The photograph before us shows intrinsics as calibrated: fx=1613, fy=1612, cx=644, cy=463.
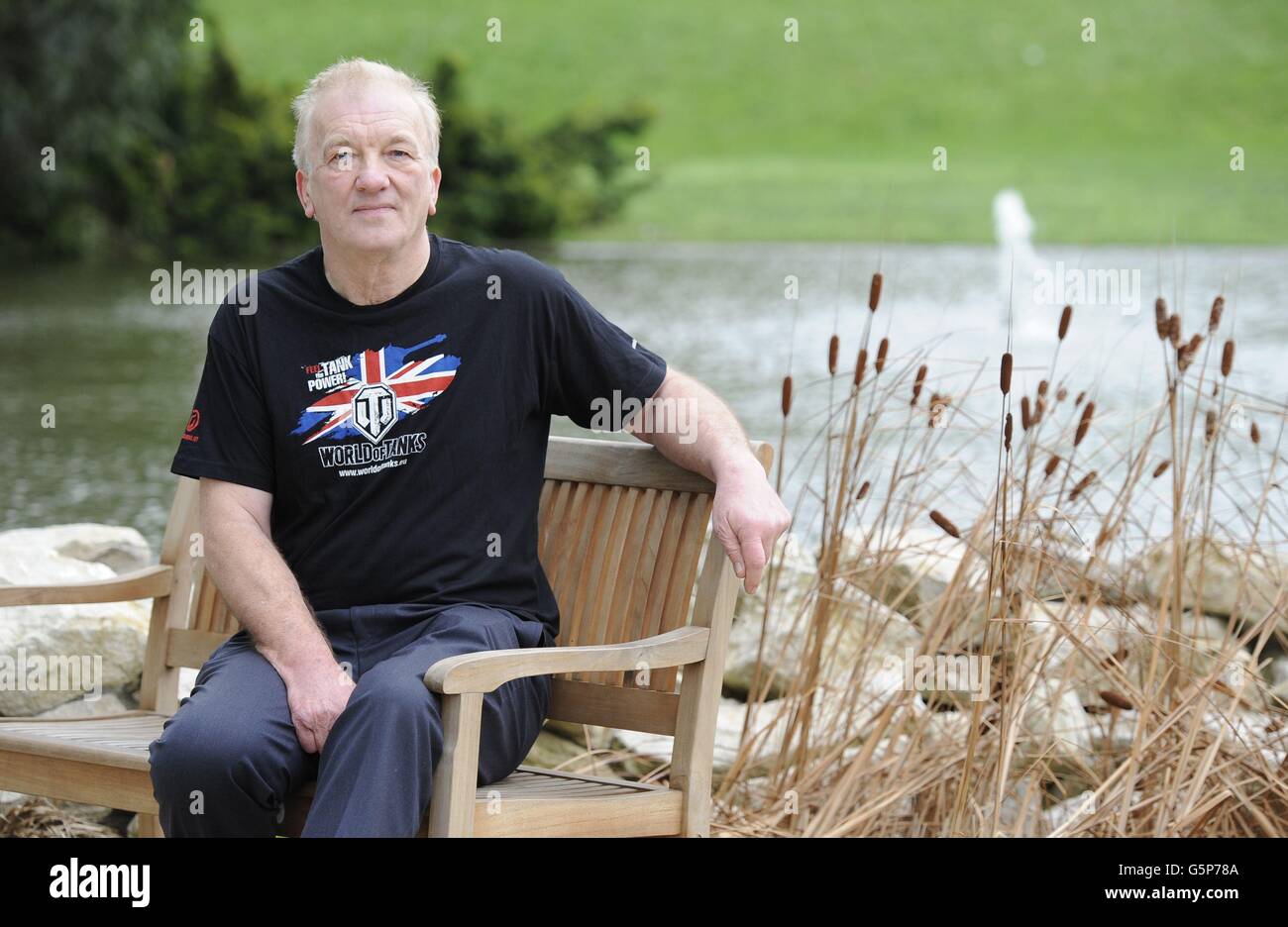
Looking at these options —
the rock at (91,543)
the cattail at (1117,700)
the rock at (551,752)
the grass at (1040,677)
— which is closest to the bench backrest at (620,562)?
the grass at (1040,677)

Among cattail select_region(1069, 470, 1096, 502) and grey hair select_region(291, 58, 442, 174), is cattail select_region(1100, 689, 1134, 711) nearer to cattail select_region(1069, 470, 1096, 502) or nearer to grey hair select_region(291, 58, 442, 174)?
cattail select_region(1069, 470, 1096, 502)

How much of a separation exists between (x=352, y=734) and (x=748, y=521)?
55cm

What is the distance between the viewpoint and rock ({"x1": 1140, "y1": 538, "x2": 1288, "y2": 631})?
8.43 ft

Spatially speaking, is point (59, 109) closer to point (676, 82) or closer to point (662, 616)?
point (662, 616)

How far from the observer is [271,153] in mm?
20656

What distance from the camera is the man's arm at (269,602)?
2010 millimetres

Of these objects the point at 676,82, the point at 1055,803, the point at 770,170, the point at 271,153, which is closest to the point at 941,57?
the point at 676,82

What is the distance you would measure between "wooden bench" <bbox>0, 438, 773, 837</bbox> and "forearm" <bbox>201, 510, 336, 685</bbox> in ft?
0.57

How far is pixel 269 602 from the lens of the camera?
211 centimetres

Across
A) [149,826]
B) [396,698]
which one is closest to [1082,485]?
[396,698]

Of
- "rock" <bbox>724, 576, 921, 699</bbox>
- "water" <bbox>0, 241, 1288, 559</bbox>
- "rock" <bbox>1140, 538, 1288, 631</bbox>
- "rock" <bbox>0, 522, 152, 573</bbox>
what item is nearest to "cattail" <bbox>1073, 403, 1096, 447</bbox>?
"water" <bbox>0, 241, 1288, 559</bbox>

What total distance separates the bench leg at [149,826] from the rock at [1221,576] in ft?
5.14

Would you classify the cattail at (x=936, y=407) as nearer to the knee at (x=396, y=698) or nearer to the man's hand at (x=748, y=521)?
the man's hand at (x=748, y=521)
